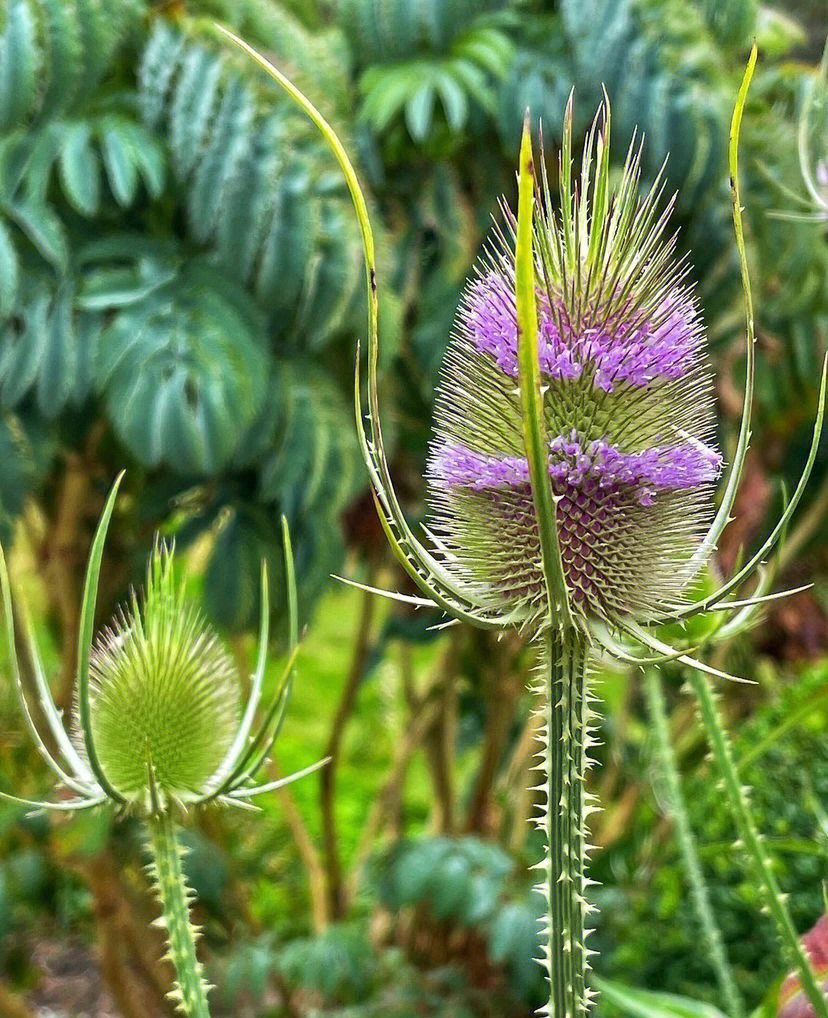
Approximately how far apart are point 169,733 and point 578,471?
0.94 feet

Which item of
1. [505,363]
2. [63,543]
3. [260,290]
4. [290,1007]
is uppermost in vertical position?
[260,290]

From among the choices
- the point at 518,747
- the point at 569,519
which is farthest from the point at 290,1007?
the point at 569,519

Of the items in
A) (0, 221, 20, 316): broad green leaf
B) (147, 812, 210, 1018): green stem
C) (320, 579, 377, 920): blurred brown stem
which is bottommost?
(320, 579, 377, 920): blurred brown stem

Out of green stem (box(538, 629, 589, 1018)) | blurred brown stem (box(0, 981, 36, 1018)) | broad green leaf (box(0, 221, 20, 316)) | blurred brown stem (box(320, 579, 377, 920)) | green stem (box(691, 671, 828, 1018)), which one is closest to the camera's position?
green stem (box(538, 629, 589, 1018))

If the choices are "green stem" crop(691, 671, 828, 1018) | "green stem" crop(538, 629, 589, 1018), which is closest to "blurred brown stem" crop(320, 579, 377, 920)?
"green stem" crop(691, 671, 828, 1018)

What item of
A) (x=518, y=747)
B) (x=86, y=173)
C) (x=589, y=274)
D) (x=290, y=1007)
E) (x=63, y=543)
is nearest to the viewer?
(x=589, y=274)

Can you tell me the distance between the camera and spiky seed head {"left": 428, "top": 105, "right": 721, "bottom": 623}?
50cm

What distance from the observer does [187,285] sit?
1322mm

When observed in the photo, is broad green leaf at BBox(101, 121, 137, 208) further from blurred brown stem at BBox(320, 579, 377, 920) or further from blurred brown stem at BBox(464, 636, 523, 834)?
blurred brown stem at BBox(464, 636, 523, 834)

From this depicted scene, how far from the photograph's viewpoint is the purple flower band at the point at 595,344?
0.51 metres

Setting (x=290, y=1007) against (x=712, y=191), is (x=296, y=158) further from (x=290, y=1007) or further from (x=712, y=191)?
(x=290, y=1007)

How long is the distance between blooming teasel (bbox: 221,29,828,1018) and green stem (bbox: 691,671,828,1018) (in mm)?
141

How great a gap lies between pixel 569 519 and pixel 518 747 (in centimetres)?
189

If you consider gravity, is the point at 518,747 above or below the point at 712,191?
below
